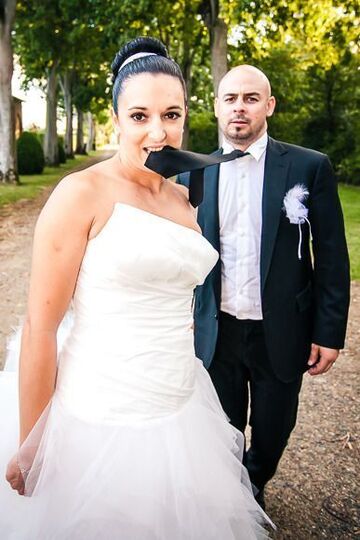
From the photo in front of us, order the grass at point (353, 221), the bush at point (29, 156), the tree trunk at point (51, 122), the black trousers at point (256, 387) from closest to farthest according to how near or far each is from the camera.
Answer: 1. the black trousers at point (256, 387)
2. the grass at point (353, 221)
3. the bush at point (29, 156)
4. the tree trunk at point (51, 122)

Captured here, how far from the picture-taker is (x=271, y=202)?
2592mm

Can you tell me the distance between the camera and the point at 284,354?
2.69m

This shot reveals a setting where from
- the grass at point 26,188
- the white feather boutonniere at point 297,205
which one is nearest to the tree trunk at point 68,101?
the grass at point 26,188

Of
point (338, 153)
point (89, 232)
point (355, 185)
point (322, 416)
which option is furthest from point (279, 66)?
point (89, 232)

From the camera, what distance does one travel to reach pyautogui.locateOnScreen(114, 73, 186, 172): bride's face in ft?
5.50

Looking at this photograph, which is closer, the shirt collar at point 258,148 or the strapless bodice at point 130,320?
the strapless bodice at point 130,320

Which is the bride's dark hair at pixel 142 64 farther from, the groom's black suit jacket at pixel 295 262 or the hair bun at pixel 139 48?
the groom's black suit jacket at pixel 295 262

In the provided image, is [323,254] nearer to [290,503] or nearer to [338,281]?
[338,281]

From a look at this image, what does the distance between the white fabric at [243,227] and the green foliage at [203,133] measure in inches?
1073

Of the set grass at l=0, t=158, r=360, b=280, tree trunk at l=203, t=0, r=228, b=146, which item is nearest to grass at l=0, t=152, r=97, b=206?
grass at l=0, t=158, r=360, b=280

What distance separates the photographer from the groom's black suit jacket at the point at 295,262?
2.58m

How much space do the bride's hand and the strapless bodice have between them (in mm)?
279

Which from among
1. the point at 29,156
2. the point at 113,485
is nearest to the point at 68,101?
the point at 29,156

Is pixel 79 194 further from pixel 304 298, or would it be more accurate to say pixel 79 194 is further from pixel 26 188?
pixel 26 188
